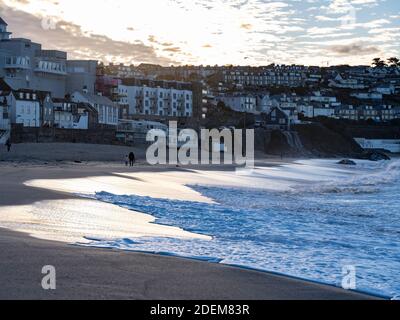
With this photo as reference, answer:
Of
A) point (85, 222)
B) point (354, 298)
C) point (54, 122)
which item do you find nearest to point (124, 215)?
point (85, 222)

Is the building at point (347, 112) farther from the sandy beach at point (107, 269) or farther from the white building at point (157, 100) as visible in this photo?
the sandy beach at point (107, 269)

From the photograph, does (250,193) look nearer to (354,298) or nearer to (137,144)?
(354,298)

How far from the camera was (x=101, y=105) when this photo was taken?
65375mm

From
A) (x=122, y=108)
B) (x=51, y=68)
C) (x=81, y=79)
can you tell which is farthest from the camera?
(x=122, y=108)

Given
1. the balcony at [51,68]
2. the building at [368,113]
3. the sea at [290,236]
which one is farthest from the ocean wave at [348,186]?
the building at [368,113]

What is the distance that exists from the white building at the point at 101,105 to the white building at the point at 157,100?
1649 cm

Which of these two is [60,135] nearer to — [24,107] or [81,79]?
[24,107]

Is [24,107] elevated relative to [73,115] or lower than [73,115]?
elevated

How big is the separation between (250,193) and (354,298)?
1332 centimetres

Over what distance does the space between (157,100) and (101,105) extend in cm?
2427

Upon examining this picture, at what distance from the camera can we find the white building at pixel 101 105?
211ft

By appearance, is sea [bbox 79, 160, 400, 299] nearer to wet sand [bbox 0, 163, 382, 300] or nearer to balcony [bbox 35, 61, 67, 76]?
wet sand [bbox 0, 163, 382, 300]

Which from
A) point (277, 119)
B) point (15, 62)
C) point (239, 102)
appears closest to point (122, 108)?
point (15, 62)

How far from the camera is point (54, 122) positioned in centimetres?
5622
